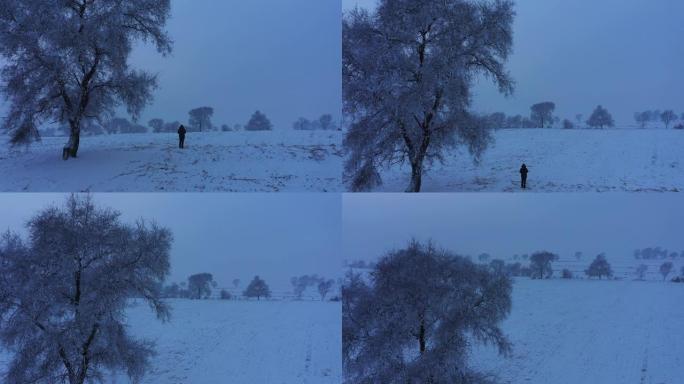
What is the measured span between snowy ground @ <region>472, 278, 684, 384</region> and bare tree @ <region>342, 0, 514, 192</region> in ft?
6.44

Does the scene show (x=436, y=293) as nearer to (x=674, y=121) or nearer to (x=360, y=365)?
(x=360, y=365)

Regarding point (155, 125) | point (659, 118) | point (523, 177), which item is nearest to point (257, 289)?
point (155, 125)

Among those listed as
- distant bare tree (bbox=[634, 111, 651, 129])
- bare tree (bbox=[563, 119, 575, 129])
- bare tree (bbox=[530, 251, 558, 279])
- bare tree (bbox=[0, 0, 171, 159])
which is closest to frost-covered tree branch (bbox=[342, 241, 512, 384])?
bare tree (bbox=[530, 251, 558, 279])

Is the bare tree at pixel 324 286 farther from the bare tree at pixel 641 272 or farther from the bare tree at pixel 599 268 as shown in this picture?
the bare tree at pixel 641 272

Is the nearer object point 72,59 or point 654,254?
point 72,59

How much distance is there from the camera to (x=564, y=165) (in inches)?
238

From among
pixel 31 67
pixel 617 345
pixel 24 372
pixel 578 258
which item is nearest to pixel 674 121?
pixel 578 258

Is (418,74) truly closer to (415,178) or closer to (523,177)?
(415,178)

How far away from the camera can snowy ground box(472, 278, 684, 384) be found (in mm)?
6328

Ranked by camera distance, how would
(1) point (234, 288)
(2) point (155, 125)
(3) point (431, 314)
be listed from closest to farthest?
(3) point (431, 314) < (2) point (155, 125) < (1) point (234, 288)

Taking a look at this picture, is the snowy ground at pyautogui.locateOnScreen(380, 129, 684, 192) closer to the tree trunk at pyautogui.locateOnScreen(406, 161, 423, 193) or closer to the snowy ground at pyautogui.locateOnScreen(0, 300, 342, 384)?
the tree trunk at pyautogui.locateOnScreen(406, 161, 423, 193)

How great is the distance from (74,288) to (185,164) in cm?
159

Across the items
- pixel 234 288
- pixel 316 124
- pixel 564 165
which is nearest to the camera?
pixel 564 165

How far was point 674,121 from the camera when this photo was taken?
6211 mm
